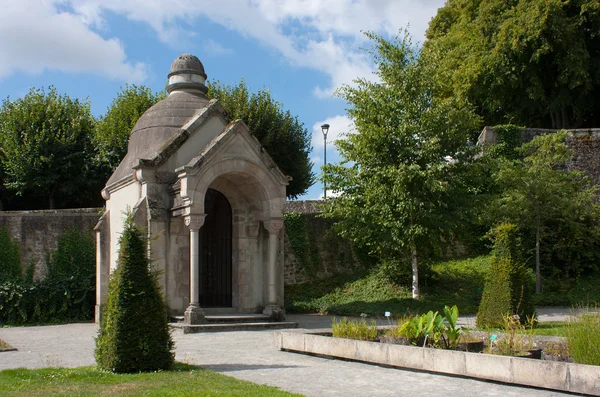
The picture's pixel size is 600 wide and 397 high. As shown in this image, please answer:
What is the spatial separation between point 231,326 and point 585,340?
9.20 meters

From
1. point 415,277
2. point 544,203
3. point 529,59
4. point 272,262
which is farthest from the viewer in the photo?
point 529,59

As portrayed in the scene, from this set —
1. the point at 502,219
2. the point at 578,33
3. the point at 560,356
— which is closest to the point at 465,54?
the point at 578,33

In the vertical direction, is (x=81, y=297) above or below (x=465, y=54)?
below

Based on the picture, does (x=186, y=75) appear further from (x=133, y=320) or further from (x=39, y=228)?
(x=133, y=320)

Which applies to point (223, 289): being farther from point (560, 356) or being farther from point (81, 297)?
point (560, 356)

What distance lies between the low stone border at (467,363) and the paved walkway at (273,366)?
114 mm

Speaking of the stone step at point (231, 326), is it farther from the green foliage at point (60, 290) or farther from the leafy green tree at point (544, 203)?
the leafy green tree at point (544, 203)

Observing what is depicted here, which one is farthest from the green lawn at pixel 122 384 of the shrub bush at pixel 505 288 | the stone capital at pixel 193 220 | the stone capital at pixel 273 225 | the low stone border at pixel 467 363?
the stone capital at pixel 273 225

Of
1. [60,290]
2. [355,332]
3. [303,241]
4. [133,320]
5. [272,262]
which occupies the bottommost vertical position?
[355,332]

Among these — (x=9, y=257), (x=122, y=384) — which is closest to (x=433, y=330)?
(x=122, y=384)

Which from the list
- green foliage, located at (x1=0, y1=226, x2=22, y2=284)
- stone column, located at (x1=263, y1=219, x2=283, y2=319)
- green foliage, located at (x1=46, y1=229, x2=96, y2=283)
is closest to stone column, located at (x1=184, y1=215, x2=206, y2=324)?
stone column, located at (x1=263, y1=219, x2=283, y2=319)

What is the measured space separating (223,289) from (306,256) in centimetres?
725

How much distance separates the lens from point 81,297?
20.8m

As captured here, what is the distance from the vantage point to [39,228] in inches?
856
